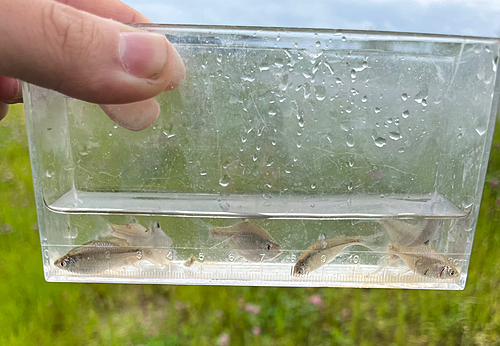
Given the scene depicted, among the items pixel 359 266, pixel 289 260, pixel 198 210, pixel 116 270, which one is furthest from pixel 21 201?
pixel 359 266

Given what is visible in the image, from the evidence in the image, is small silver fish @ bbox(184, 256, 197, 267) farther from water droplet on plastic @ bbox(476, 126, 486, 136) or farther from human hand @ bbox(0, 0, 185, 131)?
water droplet on plastic @ bbox(476, 126, 486, 136)

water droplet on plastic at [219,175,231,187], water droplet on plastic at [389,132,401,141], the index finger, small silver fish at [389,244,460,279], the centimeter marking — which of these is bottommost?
the centimeter marking

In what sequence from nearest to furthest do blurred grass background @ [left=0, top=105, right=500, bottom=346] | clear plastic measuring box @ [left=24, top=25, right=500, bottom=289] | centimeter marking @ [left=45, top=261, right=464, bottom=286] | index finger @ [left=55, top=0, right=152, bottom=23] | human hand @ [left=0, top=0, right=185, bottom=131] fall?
human hand @ [left=0, top=0, right=185, bottom=131]
clear plastic measuring box @ [left=24, top=25, right=500, bottom=289]
centimeter marking @ [left=45, top=261, right=464, bottom=286]
index finger @ [left=55, top=0, right=152, bottom=23]
blurred grass background @ [left=0, top=105, right=500, bottom=346]

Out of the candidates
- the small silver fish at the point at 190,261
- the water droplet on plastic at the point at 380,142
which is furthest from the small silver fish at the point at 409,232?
the small silver fish at the point at 190,261

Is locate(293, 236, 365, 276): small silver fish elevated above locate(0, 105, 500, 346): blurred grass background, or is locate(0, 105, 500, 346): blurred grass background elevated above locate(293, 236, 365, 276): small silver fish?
locate(293, 236, 365, 276): small silver fish

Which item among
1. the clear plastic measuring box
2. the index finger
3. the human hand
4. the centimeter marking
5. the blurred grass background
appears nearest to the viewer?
the human hand

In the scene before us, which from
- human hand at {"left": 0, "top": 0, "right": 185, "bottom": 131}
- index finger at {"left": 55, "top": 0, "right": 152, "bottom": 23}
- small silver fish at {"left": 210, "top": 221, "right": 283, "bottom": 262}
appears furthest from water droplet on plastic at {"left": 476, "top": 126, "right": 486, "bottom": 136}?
index finger at {"left": 55, "top": 0, "right": 152, "bottom": 23}

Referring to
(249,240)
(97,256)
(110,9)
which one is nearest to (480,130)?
(249,240)
